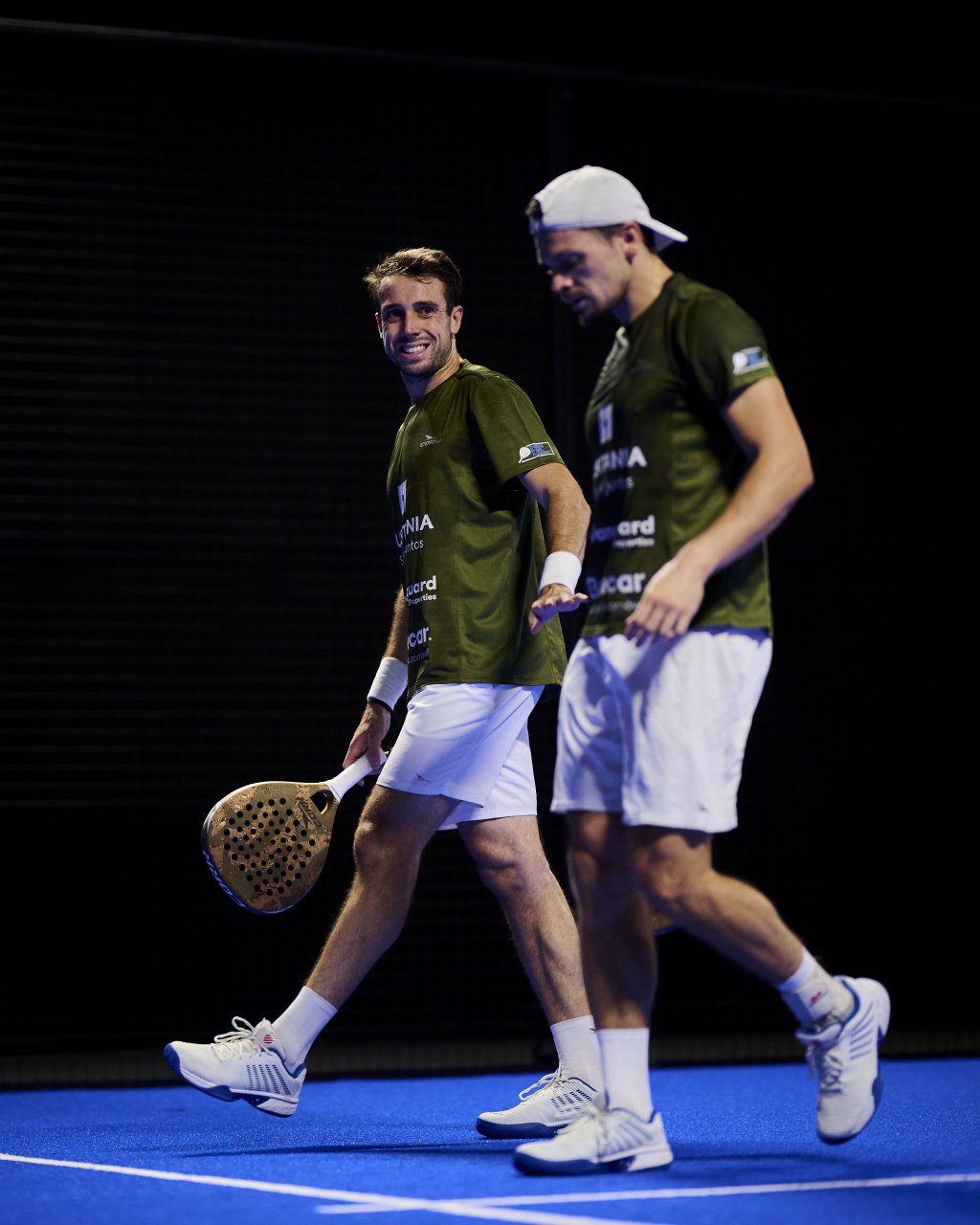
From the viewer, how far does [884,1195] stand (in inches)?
95.3

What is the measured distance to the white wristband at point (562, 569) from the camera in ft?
9.63

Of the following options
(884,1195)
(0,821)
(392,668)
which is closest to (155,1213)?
(884,1195)

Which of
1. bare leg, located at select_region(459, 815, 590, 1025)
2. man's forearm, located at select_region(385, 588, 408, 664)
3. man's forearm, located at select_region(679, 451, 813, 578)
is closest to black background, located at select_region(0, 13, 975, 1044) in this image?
man's forearm, located at select_region(385, 588, 408, 664)

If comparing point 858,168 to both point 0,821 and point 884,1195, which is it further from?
point 884,1195

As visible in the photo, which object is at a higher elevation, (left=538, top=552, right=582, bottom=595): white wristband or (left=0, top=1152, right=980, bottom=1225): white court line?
(left=538, top=552, right=582, bottom=595): white wristband

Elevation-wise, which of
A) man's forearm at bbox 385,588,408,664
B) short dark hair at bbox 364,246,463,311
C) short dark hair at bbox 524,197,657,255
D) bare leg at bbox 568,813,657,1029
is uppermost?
short dark hair at bbox 364,246,463,311

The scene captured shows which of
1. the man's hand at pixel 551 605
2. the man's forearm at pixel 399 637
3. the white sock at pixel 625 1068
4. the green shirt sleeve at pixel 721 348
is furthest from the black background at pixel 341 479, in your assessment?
the green shirt sleeve at pixel 721 348

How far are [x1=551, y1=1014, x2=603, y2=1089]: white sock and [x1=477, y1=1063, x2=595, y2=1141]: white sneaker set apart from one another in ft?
0.05

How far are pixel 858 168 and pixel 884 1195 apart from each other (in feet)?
15.9

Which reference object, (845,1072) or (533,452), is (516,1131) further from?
(533,452)

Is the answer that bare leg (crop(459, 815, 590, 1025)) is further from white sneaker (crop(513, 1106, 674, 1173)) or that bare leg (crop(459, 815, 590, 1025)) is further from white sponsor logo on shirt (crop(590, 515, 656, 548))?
white sponsor logo on shirt (crop(590, 515, 656, 548))

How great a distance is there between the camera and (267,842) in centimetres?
342

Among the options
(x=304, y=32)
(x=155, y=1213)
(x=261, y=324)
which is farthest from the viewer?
(x=261, y=324)

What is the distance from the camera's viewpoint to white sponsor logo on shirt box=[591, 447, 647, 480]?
2637 mm
